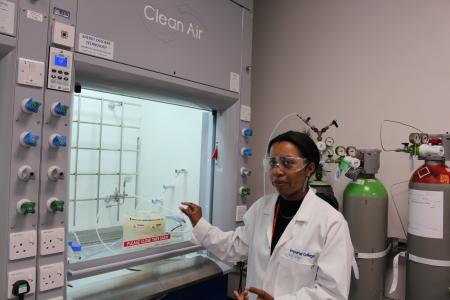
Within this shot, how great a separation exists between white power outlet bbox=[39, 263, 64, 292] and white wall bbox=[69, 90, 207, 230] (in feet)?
2.58

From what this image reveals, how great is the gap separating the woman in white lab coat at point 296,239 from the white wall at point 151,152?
781mm

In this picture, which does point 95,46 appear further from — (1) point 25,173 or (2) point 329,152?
(2) point 329,152

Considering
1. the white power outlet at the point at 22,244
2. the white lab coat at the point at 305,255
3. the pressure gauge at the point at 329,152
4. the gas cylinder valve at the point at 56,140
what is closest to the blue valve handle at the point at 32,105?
the gas cylinder valve at the point at 56,140

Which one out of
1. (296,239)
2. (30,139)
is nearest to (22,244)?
(30,139)

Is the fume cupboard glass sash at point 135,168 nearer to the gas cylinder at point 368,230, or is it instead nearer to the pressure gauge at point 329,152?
the pressure gauge at point 329,152

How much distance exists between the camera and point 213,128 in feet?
7.11

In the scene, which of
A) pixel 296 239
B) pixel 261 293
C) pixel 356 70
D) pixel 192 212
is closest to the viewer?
pixel 261 293

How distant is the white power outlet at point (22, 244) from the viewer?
1179 mm

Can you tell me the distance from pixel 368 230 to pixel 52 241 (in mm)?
1483

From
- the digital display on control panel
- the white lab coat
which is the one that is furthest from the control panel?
the white lab coat

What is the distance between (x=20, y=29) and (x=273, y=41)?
1.92m

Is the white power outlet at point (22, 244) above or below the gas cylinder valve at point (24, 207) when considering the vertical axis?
below

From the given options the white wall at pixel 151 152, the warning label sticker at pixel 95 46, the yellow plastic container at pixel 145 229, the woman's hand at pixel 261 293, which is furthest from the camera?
the white wall at pixel 151 152

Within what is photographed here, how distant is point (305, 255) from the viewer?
1341 mm
